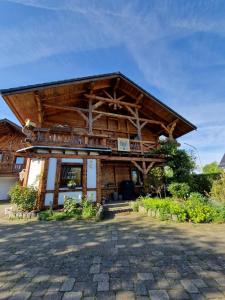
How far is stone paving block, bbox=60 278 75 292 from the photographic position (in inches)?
103

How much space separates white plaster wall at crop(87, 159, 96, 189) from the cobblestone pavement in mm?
3558

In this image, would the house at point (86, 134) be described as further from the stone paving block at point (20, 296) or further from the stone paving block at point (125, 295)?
the stone paving block at point (125, 295)

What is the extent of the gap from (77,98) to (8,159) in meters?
9.26

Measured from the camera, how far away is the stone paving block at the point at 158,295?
7.82ft

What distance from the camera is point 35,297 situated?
246 cm

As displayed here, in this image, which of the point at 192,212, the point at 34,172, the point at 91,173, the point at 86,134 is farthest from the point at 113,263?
A: the point at 34,172

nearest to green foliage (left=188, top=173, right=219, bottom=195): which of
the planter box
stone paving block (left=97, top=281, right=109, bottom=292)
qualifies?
the planter box

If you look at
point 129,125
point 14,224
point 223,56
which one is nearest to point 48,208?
point 14,224

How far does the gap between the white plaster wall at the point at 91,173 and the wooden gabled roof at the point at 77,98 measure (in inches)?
176

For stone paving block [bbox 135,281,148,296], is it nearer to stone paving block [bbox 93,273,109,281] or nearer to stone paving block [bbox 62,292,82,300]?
stone paving block [bbox 93,273,109,281]

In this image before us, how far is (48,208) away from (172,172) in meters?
8.52

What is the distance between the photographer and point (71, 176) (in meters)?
9.53

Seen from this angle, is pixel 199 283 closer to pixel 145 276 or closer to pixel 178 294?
pixel 178 294

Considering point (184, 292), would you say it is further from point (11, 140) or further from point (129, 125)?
point (11, 140)
